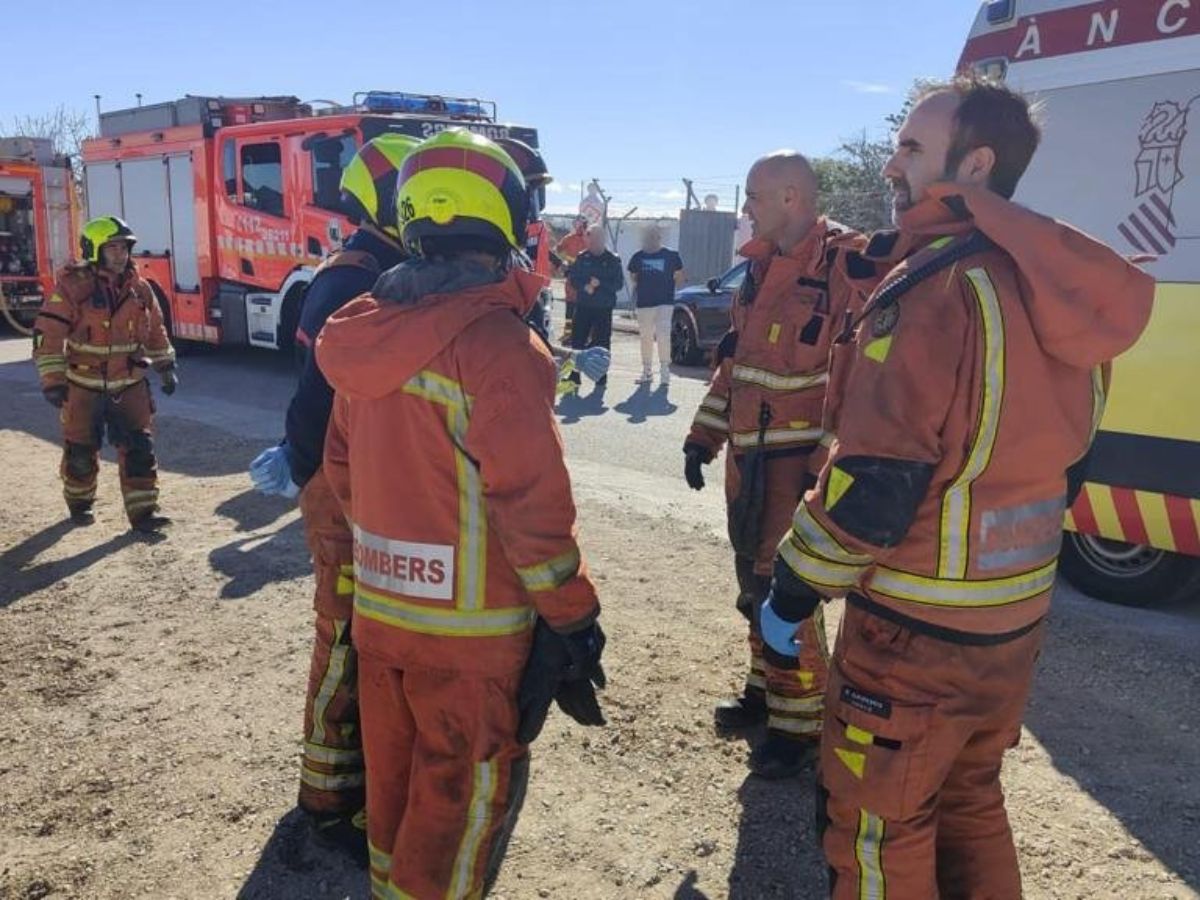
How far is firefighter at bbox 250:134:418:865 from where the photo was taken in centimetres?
299

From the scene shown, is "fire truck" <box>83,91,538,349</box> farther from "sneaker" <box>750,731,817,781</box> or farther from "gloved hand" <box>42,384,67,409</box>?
"sneaker" <box>750,731,817,781</box>

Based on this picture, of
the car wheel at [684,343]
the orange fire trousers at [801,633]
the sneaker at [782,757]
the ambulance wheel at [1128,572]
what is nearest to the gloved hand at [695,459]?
the orange fire trousers at [801,633]

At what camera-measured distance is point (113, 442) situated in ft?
21.5

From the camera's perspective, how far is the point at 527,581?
216 cm

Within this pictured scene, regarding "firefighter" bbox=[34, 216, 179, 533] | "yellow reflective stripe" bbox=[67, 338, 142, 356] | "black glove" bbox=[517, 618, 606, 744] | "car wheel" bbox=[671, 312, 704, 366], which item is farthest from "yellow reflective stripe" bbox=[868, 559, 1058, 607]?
"car wheel" bbox=[671, 312, 704, 366]

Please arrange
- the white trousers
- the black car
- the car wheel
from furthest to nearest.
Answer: the car wheel < the black car < the white trousers

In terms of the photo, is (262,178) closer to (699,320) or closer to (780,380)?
(699,320)

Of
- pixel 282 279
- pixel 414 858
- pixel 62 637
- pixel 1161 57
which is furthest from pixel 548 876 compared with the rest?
pixel 282 279

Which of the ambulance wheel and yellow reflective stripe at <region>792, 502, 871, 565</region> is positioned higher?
yellow reflective stripe at <region>792, 502, 871, 565</region>

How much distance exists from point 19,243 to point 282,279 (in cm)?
1075

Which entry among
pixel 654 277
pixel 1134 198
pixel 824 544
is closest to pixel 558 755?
pixel 824 544

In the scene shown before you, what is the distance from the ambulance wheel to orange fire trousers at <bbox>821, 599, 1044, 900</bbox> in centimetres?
309

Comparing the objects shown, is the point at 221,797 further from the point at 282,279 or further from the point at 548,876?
the point at 282,279

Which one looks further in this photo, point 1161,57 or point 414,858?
point 1161,57
